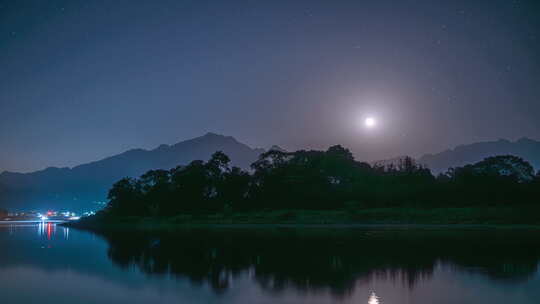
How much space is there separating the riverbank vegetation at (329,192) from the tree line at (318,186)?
0.43ft

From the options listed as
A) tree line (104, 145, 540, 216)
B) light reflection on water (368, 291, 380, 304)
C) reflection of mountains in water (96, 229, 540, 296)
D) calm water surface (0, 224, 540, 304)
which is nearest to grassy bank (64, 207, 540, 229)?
tree line (104, 145, 540, 216)

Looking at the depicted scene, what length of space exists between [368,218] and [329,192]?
54.1ft

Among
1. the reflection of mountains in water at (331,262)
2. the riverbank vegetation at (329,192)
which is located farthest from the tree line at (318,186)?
the reflection of mountains in water at (331,262)

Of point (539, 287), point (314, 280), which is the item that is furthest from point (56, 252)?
point (539, 287)

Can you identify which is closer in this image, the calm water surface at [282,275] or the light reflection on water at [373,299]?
the light reflection on water at [373,299]

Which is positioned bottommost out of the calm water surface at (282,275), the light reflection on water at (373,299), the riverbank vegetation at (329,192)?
the calm water surface at (282,275)

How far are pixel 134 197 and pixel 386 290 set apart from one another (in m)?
68.0

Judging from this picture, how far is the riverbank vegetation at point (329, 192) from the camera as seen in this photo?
5409cm

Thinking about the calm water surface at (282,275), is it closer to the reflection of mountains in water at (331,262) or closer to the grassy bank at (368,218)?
the reflection of mountains in water at (331,262)

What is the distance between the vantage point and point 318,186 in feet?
236

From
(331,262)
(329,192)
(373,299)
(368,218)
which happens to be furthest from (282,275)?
(329,192)

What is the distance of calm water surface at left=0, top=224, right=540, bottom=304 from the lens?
1257 cm

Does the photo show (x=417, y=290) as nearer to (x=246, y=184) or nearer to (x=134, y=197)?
(x=246, y=184)

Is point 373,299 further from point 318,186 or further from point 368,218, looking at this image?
point 318,186
